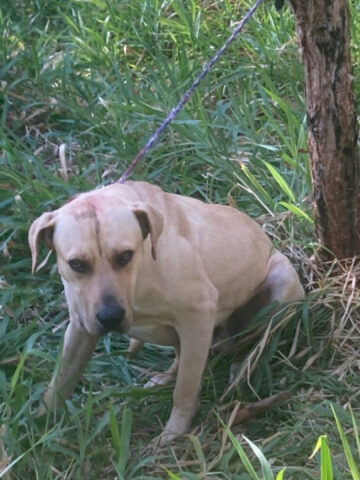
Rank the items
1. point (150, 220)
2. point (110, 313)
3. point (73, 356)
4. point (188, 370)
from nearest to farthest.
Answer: point (110, 313) < point (150, 220) < point (188, 370) < point (73, 356)

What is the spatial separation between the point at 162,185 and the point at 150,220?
66.2 inches

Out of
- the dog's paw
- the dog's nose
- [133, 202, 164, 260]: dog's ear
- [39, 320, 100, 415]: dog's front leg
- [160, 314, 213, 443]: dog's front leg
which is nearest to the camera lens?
the dog's nose

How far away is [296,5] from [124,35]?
2.47 m

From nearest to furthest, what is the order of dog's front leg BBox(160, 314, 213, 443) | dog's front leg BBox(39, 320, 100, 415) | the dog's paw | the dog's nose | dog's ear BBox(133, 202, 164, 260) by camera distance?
the dog's nose < dog's ear BBox(133, 202, 164, 260) < dog's front leg BBox(160, 314, 213, 443) < dog's front leg BBox(39, 320, 100, 415) < the dog's paw

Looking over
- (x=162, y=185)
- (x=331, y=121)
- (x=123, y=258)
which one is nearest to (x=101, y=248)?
(x=123, y=258)

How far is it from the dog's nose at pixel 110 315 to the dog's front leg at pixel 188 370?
1.45 ft

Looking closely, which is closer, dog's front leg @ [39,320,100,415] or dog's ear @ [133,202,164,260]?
dog's ear @ [133,202,164,260]

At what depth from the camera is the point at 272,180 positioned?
4.99 meters

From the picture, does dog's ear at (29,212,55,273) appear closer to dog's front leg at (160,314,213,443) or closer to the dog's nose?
the dog's nose

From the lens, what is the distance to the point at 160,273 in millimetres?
3678

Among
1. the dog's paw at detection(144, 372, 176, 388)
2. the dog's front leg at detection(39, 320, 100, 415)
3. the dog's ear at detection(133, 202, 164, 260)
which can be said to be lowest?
the dog's paw at detection(144, 372, 176, 388)

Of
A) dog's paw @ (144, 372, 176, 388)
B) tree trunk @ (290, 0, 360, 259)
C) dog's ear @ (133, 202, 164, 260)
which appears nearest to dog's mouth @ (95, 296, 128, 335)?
dog's ear @ (133, 202, 164, 260)

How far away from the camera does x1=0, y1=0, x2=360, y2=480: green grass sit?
361cm

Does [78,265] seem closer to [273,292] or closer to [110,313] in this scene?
[110,313]
